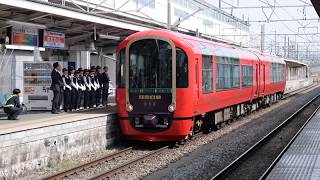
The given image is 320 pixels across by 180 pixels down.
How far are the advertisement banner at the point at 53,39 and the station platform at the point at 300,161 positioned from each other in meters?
7.48

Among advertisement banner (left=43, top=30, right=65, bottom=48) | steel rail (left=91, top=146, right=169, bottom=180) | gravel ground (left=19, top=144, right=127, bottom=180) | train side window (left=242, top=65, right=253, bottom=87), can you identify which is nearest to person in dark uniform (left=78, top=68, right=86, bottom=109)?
advertisement banner (left=43, top=30, right=65, bottom=48)

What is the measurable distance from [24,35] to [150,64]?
149 inches

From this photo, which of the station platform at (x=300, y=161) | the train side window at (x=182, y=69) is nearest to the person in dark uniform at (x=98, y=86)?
the train side window at (x=182, y=69)

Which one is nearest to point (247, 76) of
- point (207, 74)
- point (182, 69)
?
point (207, 74)

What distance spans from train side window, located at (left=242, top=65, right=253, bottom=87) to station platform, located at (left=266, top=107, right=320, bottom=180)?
543 centimetres

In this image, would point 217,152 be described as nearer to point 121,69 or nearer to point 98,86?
point 121,69

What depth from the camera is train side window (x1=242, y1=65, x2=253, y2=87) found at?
20059 millimetres

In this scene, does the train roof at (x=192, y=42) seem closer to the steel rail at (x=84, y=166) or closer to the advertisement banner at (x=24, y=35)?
the advertisement banner at (x=24, y=35)

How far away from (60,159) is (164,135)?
3.02m

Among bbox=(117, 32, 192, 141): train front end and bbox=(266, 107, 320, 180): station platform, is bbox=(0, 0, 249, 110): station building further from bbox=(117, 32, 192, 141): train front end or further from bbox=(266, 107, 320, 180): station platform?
bbox=(266, 107, 320, 180): station platform

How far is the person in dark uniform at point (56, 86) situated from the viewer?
13.8 m

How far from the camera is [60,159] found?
11.0 metres

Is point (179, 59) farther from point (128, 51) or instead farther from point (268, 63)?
point (268, 63)

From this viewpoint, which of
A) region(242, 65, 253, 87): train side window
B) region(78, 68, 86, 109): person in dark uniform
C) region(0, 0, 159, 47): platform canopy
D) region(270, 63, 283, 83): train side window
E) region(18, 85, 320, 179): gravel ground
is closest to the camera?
region(18, 85, 320, 179): gravel ground
